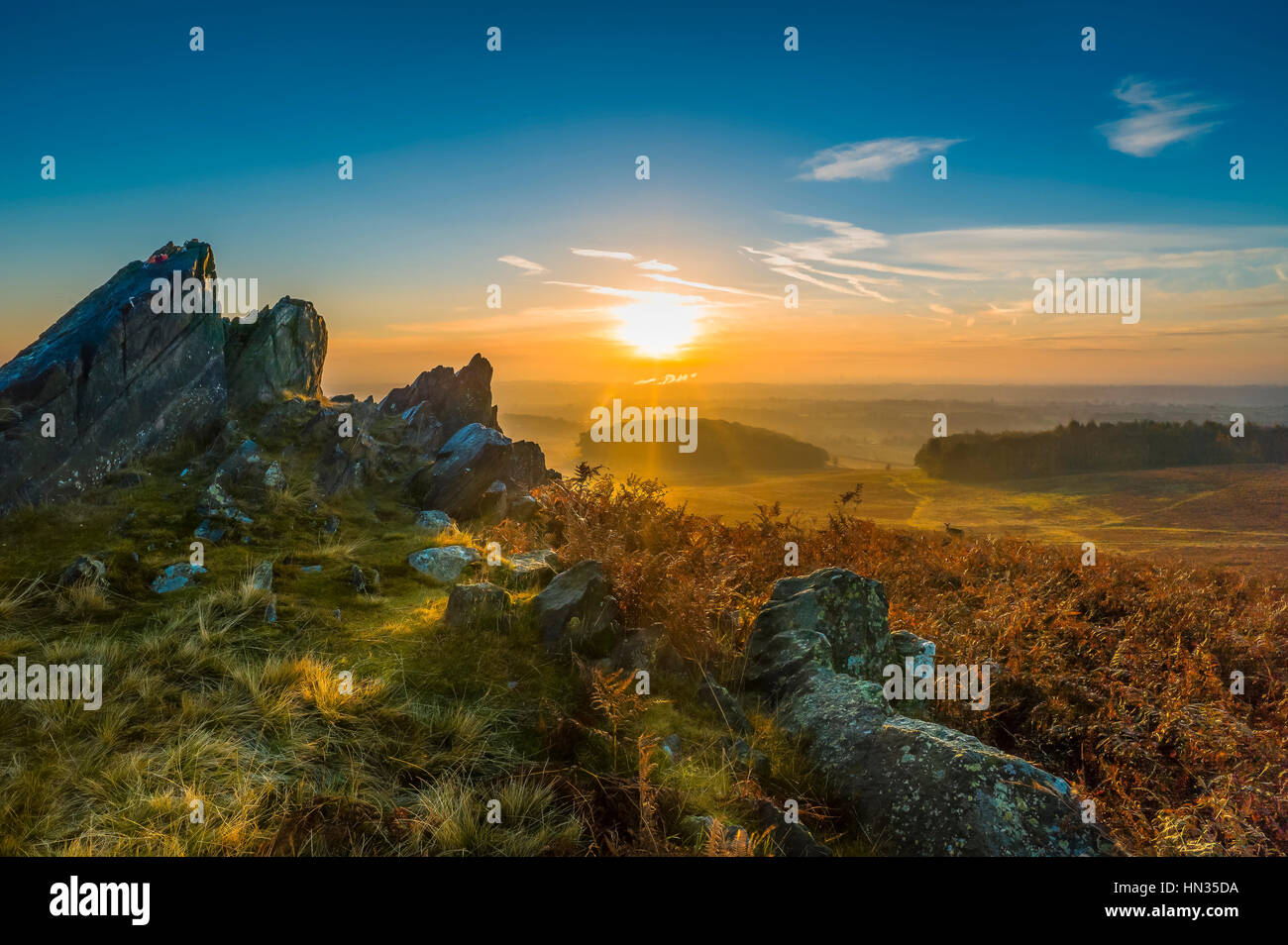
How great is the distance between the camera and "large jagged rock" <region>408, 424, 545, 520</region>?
14.5 meters

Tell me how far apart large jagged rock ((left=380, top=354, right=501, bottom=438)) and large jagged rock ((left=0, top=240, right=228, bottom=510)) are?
25.5 feet

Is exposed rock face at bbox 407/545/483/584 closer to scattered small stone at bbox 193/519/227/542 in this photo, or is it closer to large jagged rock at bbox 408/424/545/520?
scattered small stone at bbox 193/519/227/542

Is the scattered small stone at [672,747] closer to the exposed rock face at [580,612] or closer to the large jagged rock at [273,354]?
the exposed rock face at [580,612]

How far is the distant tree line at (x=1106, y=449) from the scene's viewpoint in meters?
35.4

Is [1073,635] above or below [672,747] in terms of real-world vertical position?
below

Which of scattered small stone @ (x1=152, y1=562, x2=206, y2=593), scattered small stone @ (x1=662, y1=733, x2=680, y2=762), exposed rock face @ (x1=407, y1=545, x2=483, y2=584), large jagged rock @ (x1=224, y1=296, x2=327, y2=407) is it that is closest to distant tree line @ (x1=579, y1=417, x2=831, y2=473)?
large jagged rock @ (x1=224, y1=296, x2=327, y2=407)

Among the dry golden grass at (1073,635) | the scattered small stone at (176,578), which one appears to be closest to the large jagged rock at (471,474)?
the dry golden grass at (1073,635)

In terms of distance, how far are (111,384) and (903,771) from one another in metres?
15.7

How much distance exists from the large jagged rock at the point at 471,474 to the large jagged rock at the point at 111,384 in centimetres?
527

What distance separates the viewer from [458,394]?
22406mm

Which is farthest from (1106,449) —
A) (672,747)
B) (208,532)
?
(208,532)

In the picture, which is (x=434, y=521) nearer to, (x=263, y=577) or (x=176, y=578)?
(x=263, y=577)
